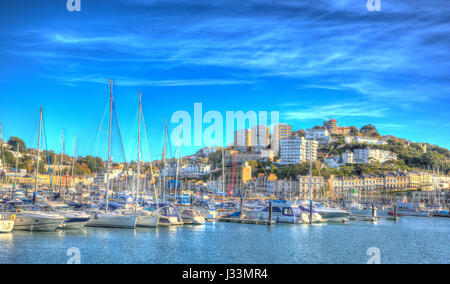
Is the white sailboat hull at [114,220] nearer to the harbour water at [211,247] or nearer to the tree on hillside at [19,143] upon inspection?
the harbour water at [211,247]

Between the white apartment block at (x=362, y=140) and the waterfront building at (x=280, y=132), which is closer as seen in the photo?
the white apartment block at (x=362, y=140)

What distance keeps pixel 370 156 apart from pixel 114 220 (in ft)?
480

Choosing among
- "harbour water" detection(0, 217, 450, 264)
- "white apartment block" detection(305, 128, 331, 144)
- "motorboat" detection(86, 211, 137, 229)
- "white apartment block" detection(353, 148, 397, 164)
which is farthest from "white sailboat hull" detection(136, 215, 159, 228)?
"white apartment block" detection(305, 128, 331, 144)

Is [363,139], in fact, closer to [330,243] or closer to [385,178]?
[385,178]

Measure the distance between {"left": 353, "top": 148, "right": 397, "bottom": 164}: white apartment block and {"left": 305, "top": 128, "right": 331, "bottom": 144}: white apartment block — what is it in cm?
2370

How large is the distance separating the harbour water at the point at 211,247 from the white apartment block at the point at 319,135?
155 meters

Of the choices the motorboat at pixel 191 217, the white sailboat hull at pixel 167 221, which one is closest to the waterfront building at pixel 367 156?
the motorboat at pixel 191 217

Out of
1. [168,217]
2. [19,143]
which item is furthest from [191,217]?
[19,143]

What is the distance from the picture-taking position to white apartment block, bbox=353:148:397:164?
164250 millimetres

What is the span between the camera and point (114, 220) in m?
35.0

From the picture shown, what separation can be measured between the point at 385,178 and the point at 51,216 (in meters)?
123

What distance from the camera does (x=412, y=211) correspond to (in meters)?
85.7

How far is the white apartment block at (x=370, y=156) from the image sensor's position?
6467 inches

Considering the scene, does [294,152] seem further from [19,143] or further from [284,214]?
[284,214]
